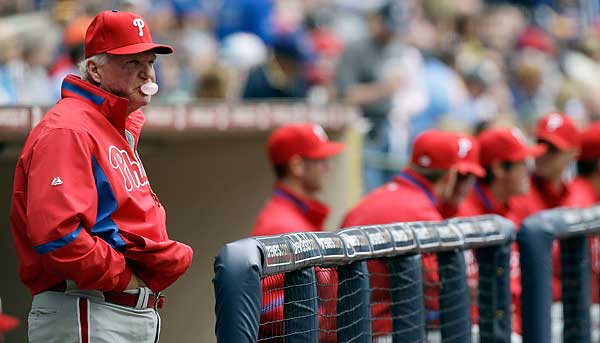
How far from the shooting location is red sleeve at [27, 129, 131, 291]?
309 cm

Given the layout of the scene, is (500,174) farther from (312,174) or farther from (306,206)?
(306,206)

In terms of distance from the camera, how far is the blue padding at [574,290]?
5.46 meters

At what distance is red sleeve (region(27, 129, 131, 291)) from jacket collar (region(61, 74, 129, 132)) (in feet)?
0.68

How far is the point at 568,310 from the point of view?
5.48 m

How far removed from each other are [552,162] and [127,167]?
15.3 ft

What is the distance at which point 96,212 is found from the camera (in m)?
3.21

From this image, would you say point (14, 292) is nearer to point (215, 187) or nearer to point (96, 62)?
point (96, 62)

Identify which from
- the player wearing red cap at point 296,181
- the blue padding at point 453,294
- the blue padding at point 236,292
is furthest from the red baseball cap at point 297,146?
the blue padding at point 236,292

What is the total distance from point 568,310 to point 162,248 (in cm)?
273

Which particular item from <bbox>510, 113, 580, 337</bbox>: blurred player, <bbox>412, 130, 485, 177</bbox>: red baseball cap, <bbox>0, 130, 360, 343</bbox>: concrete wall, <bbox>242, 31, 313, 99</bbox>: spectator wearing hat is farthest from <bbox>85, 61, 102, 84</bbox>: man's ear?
<bbox>242, 31, 313, 99</bbox>: spectator wearing hat

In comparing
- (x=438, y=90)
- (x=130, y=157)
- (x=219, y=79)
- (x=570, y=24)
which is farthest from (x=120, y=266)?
(x=570, y=24)

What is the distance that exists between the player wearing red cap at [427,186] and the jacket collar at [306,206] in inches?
7.3

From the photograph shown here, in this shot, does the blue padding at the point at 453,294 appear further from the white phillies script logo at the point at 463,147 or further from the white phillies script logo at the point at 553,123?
the white phillies script logo at the point at 553,123

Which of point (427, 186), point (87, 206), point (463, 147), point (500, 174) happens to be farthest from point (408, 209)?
point (87, 206)
